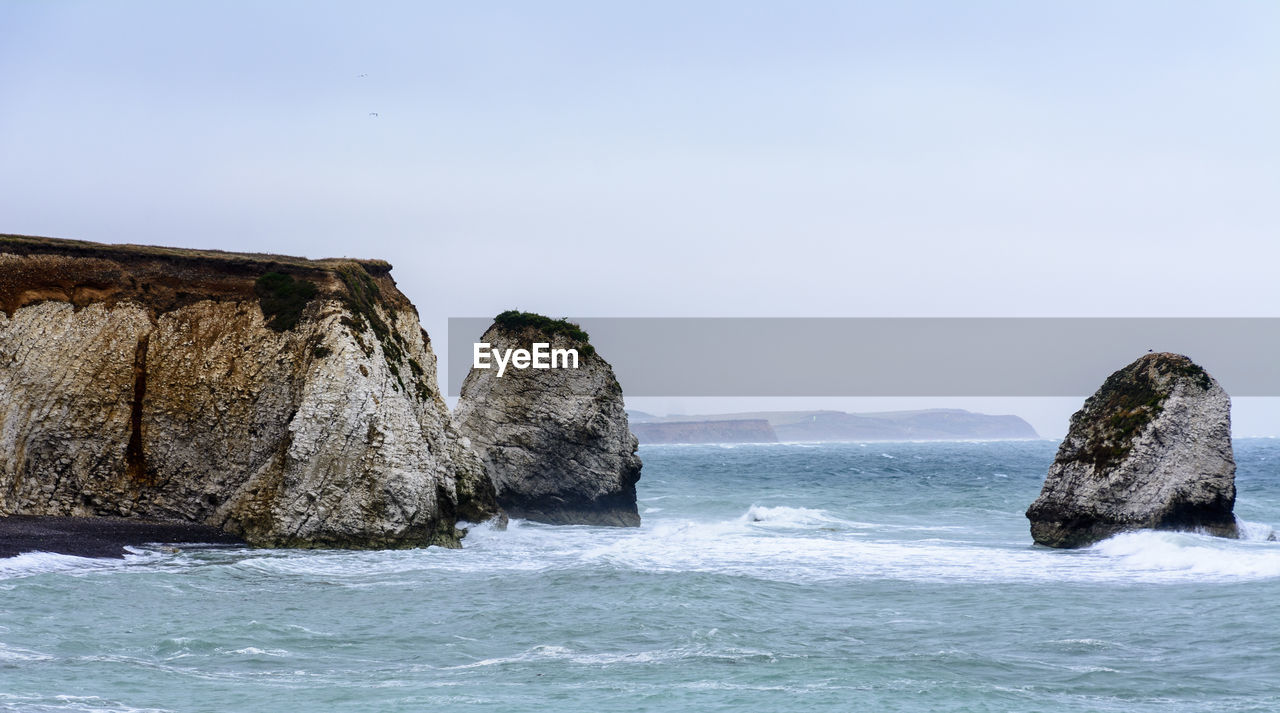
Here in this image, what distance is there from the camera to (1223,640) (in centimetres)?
2056

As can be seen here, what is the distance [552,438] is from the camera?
43531 mm

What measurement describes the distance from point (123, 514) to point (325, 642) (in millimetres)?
15956

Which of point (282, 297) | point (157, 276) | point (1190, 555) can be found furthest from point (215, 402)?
point (1190, 555)

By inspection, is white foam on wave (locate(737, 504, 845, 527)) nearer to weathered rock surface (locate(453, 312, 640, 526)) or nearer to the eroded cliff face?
weathered rock surface (locate(453, 312, 640, 526))

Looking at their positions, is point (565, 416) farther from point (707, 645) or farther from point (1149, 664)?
point (1149, 664)

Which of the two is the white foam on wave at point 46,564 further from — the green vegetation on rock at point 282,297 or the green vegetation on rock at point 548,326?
the green vegetation on rock at point 548,326

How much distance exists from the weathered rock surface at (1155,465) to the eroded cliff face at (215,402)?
55.8ft

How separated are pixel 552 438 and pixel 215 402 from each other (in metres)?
12.6

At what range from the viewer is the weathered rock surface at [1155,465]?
32.7 metres

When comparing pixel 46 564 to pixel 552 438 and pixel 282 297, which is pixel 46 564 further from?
pixel 552 438

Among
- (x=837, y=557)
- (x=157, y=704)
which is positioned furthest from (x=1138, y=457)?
(x=157, y=704)

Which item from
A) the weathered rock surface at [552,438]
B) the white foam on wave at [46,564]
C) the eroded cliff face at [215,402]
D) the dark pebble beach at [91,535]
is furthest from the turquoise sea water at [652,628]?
the weathered rock surface at [552,438]

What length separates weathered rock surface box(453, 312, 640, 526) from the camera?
43500 millimetres

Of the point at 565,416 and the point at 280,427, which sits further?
the point at 565,416
